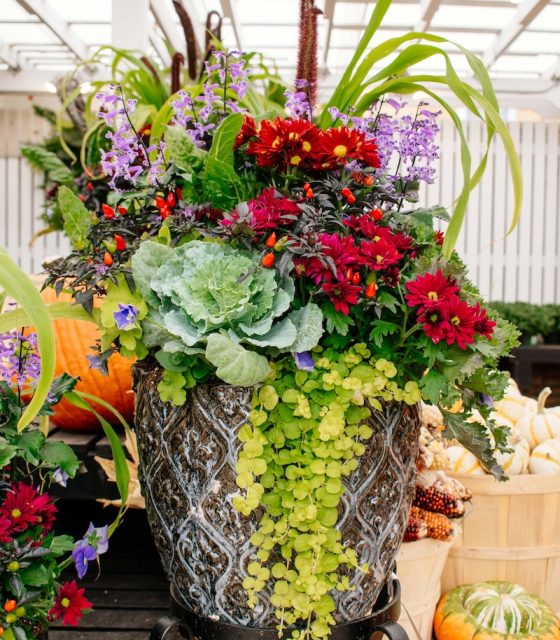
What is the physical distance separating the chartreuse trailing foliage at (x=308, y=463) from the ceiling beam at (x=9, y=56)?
4.81 metres

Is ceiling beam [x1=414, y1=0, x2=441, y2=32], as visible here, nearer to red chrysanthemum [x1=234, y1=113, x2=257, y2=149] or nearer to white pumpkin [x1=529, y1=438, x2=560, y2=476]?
white pumpkin [x1=529, y1=438, x2=560, y2=476]

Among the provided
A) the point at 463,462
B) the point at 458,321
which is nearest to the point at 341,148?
the point at 458,321

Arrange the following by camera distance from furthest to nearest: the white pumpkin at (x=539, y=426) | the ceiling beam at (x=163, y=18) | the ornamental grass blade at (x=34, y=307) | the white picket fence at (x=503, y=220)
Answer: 1. the white picket fence at (x=503, y=220)
2. the ceiling beam at (x=163, y=18)
3. the white pumpkin at (x=539, y=426)
4. the ornamental grass blade at (x=34, y=307)

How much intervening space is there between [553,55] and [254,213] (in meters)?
4.71

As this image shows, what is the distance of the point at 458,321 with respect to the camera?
71cm

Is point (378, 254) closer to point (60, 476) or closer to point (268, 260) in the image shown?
point (268, 260)

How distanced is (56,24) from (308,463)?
4012mm

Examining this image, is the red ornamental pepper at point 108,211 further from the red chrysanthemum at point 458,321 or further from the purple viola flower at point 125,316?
the red chrysanthemum at point 458,321

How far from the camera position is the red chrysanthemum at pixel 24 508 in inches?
30.9

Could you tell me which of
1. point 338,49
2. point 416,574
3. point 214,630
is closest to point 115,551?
point 416,574

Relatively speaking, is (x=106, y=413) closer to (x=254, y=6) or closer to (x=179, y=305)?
(x=179, y=305)

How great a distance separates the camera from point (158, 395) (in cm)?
80

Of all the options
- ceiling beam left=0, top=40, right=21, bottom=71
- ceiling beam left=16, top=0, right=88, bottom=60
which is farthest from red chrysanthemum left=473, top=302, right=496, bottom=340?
ceiling beam left=0, top=40, right=21, bottom=71

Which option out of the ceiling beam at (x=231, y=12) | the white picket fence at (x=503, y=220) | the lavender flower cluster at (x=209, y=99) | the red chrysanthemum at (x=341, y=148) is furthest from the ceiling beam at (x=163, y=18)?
the white picket fence at (x=503, y=220)
